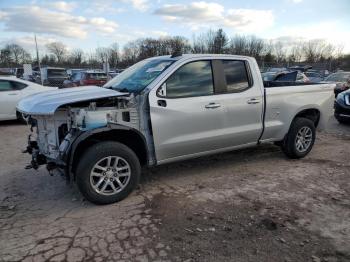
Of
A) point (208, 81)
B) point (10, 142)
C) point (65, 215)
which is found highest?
point (208, 81)

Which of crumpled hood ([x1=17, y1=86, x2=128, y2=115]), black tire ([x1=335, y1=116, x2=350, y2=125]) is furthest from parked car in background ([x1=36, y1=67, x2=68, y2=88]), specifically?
crumpled hood ([x1=17, y1=86, x2=128, y2=115])

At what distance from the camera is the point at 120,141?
4.73m

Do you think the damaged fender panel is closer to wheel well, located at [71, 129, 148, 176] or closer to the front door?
wheel well, located at [71, 129, 148, 176]

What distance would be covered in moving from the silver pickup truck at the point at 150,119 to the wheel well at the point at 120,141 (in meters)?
0.01

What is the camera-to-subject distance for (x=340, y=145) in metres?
7.66

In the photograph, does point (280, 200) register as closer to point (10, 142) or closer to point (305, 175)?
point (305, 175)

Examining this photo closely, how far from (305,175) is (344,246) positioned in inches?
84.4

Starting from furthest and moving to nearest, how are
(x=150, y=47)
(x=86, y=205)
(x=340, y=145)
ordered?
(x=150, y=47), (x=340, y=145), (x=86, y=205)

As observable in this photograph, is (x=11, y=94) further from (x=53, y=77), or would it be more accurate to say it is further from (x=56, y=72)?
(x=56, y=72)

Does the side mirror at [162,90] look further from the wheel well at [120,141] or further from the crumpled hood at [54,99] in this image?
the wheel well at [120,141]

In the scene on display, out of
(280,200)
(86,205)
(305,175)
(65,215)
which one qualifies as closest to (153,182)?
(86,205)

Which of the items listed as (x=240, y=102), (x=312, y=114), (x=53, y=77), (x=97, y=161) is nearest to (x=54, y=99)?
(x=97, y=161)

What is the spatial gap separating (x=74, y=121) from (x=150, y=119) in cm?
96

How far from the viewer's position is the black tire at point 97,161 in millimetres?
4230
